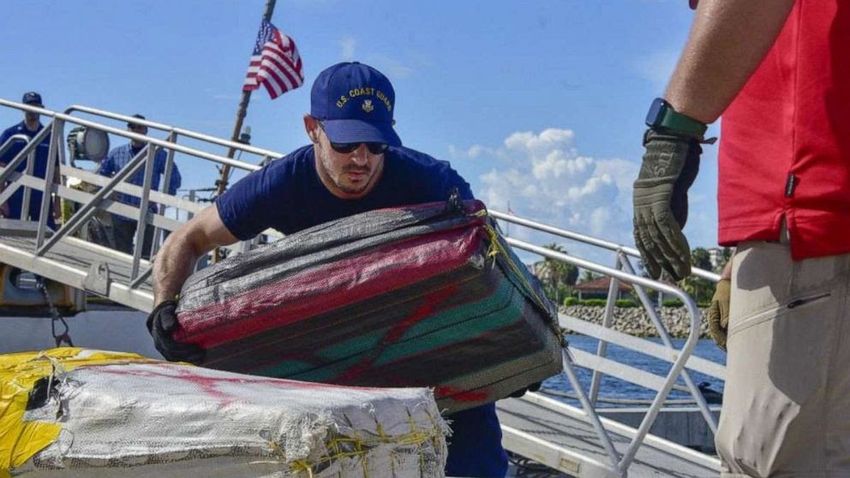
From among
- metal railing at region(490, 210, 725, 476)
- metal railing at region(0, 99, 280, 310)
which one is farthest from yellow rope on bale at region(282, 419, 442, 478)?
metal railing at region(0, 99, 280, 310)

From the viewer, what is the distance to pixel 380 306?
9.23 feet

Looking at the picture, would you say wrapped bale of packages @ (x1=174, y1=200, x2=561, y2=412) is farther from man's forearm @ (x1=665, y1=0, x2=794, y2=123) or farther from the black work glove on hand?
man's forearm @ (x1=665, y1=0, x2=794, y2=123)

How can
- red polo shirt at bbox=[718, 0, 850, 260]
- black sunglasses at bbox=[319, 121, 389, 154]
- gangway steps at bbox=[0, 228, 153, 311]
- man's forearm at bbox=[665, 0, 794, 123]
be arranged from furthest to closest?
1. gangway steps at bbox=[0, 228, 153, 311]
2. black sunglasses at bbox=[319, 121, 389, 154]
3. red polo shirt at bbox=[718, 0, 850, 260]
4. man's forearm at bbox=[665, 0, 794, 123]

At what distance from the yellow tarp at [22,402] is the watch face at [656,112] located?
1192 mm

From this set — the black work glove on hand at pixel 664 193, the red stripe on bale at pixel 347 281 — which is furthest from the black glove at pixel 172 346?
the black work glove on hand at pixel 664 193

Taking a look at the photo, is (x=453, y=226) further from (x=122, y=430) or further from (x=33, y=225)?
(x=33, y=225)

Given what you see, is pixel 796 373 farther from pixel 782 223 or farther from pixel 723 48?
pixel 723 48

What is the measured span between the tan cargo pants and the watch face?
323mm

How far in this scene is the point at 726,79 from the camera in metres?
1.90

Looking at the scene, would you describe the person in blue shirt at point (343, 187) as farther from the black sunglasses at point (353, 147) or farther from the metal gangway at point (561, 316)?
the metal gangway at point (561, 316)

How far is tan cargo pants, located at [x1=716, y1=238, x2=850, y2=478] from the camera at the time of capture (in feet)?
6.34

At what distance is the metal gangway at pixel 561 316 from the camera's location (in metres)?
5.11

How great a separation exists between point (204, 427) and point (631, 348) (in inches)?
156

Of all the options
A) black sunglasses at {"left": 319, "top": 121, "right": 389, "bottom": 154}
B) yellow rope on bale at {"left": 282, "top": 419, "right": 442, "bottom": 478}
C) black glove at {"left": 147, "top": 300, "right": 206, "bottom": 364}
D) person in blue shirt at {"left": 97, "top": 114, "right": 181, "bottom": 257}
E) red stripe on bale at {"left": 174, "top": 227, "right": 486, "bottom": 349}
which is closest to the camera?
yellow rope on bale at {"left": 282, "top": 419, "right": 442, "bottom": 478}
